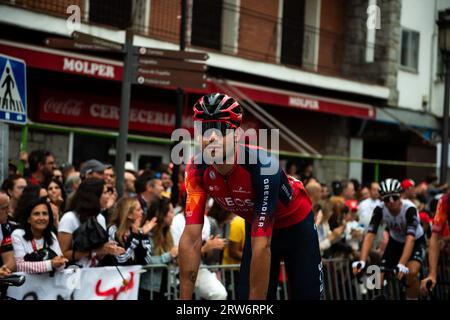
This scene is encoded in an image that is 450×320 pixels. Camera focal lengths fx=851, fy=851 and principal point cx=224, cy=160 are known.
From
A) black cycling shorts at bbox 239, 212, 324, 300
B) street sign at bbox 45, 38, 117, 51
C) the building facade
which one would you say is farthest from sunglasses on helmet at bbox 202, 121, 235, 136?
the building facade

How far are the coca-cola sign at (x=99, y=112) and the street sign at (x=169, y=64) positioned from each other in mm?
6490

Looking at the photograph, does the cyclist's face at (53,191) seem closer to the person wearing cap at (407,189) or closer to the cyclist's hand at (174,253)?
the cyclist's hand at (174,253)

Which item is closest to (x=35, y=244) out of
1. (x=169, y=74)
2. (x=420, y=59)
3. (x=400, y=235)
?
(x=169, y=74)

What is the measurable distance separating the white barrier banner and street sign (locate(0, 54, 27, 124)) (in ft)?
5.72

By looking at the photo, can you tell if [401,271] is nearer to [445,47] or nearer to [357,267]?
[357,267]

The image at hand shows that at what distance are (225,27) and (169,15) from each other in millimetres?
2002

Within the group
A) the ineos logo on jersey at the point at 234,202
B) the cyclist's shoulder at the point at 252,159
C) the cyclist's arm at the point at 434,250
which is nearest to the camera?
the cyclist's shoulder at the point at 252,159

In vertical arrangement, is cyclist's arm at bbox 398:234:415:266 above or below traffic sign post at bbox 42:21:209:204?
below

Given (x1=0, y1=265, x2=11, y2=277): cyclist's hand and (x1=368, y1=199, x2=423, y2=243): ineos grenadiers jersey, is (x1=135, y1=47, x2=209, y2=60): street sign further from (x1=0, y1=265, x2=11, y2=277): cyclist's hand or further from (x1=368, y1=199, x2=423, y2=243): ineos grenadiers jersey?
(x1=0, y1=265, x2=11, y2=277): cyclist's hand

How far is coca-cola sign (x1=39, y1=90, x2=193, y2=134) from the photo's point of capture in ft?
52.9

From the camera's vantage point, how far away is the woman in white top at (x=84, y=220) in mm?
7840

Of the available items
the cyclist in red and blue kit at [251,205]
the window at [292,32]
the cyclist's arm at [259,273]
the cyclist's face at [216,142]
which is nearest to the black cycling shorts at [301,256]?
the cyclist in red and blue kit at [251,205]

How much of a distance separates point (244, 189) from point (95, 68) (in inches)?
436
